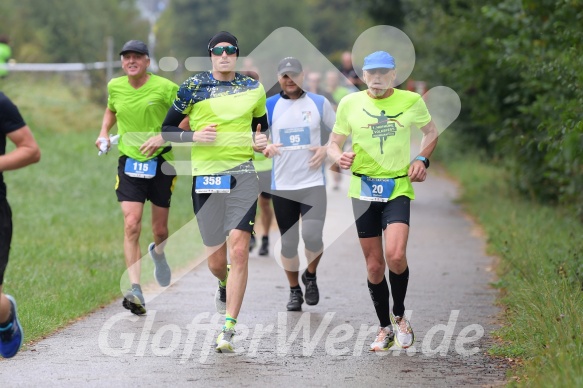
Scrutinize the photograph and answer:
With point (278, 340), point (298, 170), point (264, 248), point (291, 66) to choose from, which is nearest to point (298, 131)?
point (298, 170)

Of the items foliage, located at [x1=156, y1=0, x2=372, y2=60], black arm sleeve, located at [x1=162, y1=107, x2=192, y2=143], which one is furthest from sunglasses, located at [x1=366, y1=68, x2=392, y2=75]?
foliage, located at [x1=156, y1=0, x2=372, y2=60]

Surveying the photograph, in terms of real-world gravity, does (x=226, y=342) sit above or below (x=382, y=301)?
below

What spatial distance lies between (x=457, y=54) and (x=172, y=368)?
1422cm

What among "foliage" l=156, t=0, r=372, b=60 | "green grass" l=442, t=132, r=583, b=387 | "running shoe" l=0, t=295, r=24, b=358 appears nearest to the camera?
"green grass" l=442, t=132, r=583, b=387

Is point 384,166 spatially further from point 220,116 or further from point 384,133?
point 220,116

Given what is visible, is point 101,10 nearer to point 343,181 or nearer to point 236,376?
point 343,181

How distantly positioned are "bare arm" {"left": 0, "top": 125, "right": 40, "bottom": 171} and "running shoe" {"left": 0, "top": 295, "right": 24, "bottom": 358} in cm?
95

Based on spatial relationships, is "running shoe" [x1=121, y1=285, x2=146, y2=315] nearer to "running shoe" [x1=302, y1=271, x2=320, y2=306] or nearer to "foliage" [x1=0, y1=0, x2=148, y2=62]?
"running shoe" [x1=302, y1=271, x2=320, y2=306]

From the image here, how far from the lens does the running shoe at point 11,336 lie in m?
6.84

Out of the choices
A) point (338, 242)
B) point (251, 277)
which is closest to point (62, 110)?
point (338, 242)

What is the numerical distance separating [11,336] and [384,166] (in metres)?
2.93

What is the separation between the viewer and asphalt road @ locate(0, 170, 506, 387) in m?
7.11

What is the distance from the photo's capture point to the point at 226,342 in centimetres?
785

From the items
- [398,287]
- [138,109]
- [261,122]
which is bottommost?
[398,287]
